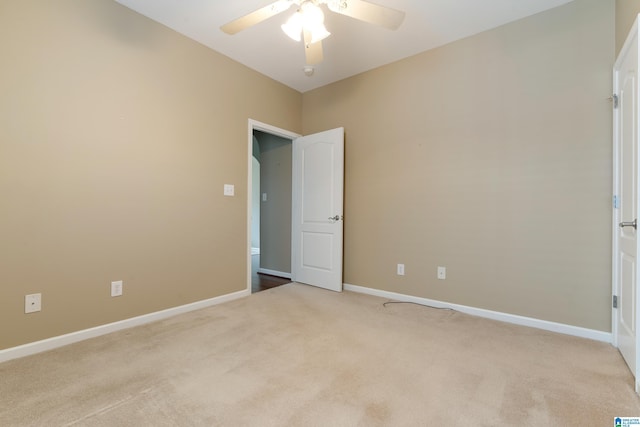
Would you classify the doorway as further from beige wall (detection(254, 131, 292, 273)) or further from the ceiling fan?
the ceiling fan

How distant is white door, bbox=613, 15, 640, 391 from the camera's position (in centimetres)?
169

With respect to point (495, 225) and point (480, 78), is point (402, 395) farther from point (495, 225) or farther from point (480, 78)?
point (480, 78)

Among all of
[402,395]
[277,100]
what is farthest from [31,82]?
[402,395]

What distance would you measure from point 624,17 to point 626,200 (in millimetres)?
1265

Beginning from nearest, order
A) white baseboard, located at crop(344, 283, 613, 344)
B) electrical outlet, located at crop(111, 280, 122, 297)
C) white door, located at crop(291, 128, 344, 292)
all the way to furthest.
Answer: white baseboard, located at crop(344, 283, 613, 344), electrical outlet, located at crop(111, 280, 122, 297), white door, located at crop(291, 128, 344, 292)

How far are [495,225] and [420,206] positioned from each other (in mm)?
713

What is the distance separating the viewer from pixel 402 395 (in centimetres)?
154

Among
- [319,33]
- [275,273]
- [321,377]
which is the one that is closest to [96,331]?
[321,377]

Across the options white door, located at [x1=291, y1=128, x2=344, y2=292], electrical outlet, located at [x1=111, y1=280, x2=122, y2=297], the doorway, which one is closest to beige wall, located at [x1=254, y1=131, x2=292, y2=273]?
the doorway

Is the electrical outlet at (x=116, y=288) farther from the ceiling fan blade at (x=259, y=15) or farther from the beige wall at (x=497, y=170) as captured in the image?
the beige wall at (x=497, y=170)

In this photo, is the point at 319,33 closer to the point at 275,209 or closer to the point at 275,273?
the point at 275,209

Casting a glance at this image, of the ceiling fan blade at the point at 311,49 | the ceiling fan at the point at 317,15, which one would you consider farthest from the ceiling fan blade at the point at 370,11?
the ceiling fan blade at the point at 311,49

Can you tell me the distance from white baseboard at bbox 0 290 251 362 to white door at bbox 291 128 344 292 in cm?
120

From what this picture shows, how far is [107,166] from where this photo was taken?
7.53 feet
